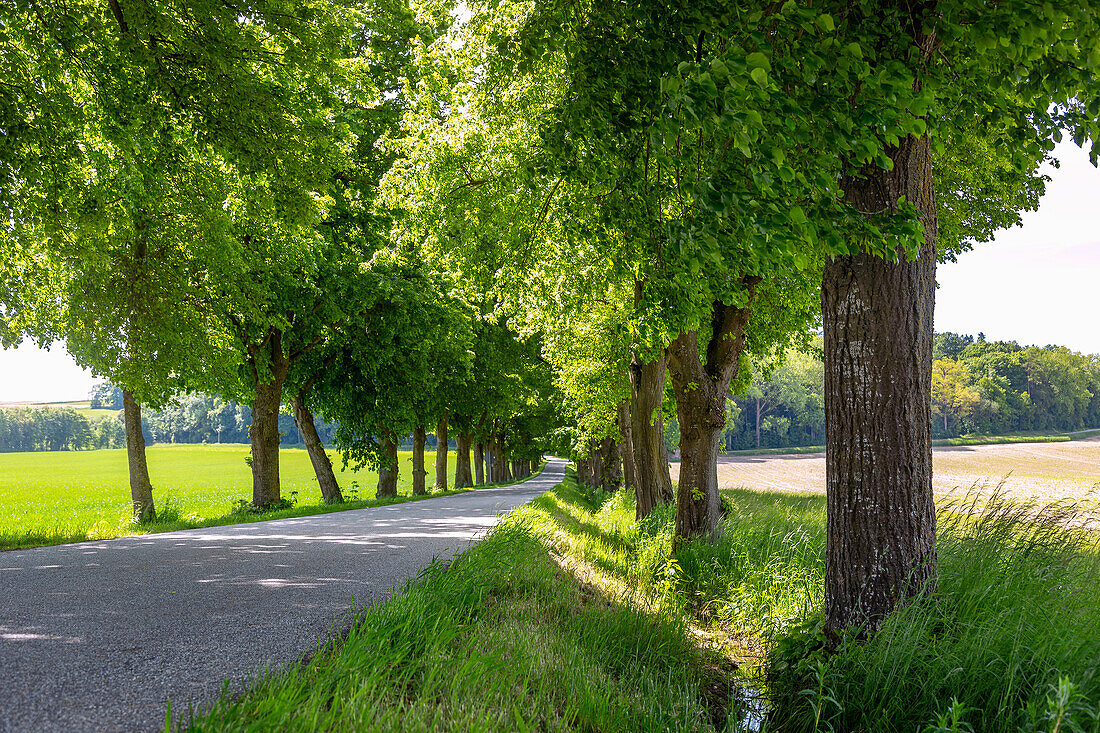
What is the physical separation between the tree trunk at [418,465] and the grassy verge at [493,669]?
1956cm

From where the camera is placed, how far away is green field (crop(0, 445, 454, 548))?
34.5 ft

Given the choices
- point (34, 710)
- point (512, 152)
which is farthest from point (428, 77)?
point (34, 710)

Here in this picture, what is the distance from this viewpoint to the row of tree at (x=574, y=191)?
132 inches

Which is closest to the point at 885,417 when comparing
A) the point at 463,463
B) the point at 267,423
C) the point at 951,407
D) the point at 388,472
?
the point at 267,423

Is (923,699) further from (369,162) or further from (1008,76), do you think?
(369,162)

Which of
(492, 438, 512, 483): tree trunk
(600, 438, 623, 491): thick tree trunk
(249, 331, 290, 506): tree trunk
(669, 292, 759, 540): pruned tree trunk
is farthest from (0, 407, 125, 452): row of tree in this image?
(669, 292, 759, 540): pruned tree trunk

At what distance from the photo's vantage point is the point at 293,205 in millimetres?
8125

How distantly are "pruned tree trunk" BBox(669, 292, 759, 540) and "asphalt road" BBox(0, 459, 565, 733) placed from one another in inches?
138

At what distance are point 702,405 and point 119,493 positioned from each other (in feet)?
A: 103

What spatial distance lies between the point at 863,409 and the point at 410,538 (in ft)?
22.0

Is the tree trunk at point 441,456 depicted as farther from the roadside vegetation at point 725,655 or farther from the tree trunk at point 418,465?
the roadside vegetation at point 725,655

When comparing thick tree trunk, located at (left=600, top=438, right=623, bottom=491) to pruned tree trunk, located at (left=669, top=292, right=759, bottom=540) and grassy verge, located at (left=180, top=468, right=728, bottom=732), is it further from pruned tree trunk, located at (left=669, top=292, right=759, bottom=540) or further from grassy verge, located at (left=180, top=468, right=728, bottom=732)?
grassy verge, located at (left=180, top=468, right=728, bottom=732)

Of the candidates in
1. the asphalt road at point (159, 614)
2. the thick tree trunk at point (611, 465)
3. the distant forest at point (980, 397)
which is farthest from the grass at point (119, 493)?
the distant forest at point (980, 397)

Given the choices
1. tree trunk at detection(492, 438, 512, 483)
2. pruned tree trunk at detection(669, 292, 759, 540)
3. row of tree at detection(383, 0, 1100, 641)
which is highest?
row of tree at detection(383, 0, 1100, 641)
